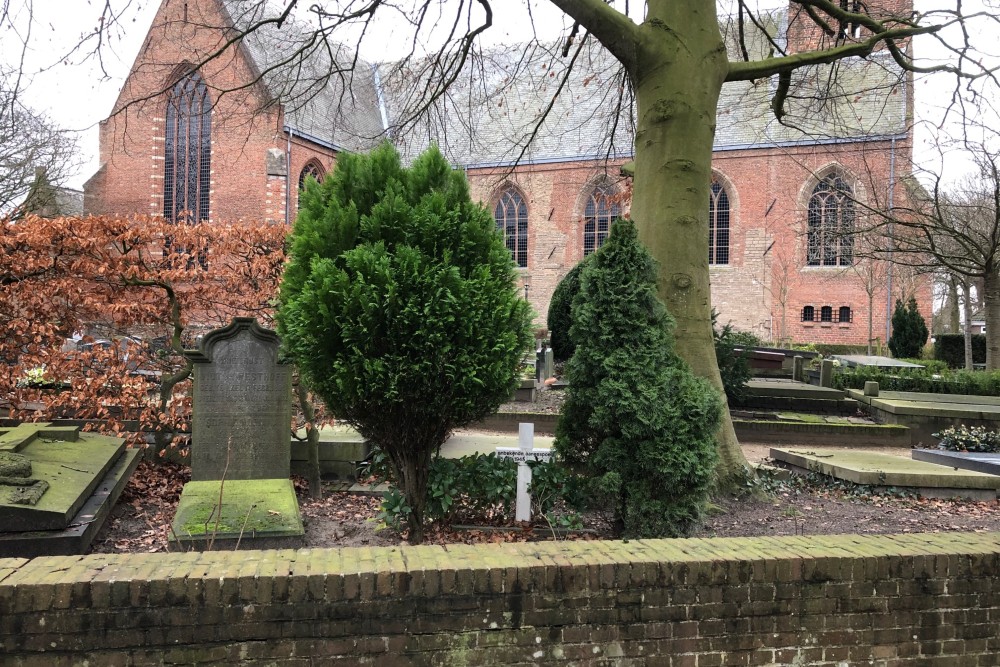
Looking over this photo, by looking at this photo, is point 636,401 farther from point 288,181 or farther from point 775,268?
point 775,268

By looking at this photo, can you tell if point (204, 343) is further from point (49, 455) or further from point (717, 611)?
point (717, 611)

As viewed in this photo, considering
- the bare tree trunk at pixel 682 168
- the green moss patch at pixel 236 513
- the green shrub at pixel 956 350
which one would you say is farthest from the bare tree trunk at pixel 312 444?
the green shrub at pixel 956 350

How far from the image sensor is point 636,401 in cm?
400

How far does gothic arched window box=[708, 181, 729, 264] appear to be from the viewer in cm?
3225

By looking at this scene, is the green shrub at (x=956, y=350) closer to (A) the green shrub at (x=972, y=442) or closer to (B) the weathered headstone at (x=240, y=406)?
(A) the green shrub at (x=972, y=442)

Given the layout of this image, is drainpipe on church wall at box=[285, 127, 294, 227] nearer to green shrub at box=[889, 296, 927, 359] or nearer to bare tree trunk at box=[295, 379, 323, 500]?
bare tree trunk at box=[295, 379, 323, 500]

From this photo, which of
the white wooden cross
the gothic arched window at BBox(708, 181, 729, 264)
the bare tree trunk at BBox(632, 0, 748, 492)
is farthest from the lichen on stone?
the gothic arched window at BBox(708, 181, 729, 264)

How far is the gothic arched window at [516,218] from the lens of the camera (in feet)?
113

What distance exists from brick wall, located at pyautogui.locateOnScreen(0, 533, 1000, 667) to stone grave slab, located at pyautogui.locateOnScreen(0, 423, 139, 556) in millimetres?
1739

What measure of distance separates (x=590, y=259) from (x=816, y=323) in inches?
1183

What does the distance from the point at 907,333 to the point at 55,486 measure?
95.6 feet

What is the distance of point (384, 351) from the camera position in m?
3.79

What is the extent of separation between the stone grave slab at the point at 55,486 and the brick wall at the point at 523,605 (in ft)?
5.70

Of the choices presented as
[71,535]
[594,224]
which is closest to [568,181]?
[594,224]
